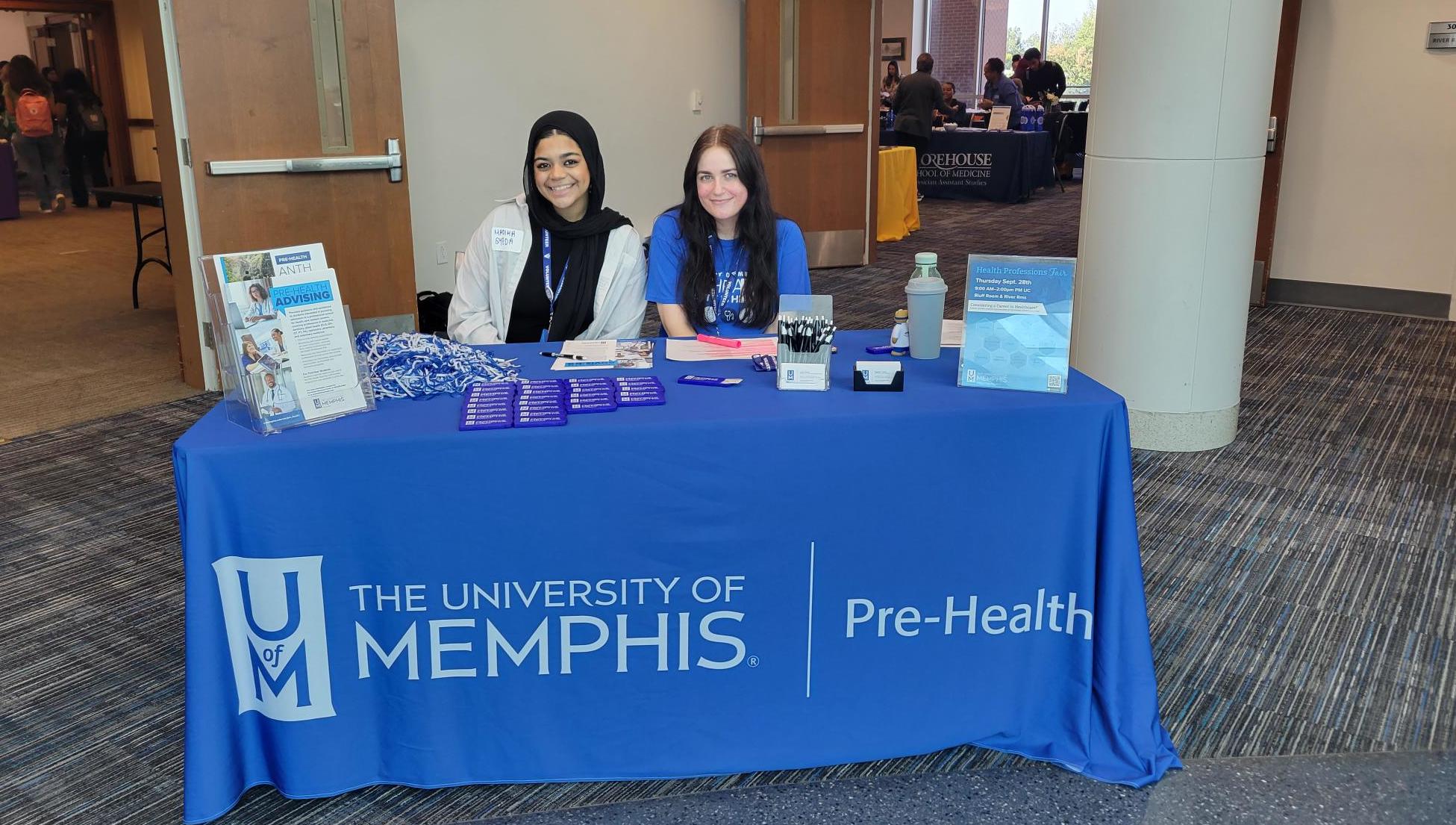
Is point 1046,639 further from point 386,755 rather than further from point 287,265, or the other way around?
point 287,265

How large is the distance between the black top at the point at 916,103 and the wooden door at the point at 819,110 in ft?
10.1

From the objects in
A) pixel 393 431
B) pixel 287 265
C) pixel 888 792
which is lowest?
pixel 888 792

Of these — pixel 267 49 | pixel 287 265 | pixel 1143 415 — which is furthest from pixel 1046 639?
pixel 267 49

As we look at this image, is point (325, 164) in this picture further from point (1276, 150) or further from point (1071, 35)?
point (1071, 35)

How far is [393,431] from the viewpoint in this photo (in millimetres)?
1913

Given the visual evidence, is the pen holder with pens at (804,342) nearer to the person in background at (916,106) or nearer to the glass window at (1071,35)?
the person in background at (916,106)

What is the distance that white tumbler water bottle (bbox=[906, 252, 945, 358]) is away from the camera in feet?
7.54

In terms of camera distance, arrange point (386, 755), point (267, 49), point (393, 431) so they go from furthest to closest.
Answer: point (267, 49) < point (386, 755) < point (393, 431)

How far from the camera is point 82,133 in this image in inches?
496

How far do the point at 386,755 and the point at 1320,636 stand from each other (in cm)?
216

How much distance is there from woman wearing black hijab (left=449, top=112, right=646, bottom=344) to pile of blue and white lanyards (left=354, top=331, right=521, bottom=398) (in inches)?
29.0

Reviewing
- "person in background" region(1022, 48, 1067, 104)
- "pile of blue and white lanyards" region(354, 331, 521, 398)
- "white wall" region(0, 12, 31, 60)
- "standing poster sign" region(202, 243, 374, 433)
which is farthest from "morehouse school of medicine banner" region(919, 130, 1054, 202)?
"white wall" region(0, 12, 31, 60)

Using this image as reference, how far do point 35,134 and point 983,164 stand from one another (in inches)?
393

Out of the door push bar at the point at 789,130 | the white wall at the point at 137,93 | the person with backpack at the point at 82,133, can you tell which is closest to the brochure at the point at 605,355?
the door push bar at the point at 789,130
